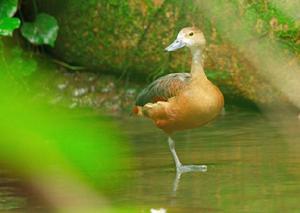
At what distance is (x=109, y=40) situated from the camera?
790 centimetres

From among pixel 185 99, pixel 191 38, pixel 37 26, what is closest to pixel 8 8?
pixel 37 26

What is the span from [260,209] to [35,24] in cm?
492

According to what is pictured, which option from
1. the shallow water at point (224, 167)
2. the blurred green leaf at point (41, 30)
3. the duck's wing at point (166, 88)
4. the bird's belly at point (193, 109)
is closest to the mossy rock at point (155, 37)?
the blurred green leaf at point (41, 30)

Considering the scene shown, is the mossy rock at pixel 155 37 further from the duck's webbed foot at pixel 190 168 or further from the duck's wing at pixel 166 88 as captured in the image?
the duck's webbed foot at pixel 190 168

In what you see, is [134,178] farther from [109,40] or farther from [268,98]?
[109,40]

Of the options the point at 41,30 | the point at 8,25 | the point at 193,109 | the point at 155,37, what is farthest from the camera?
the point at 41,30

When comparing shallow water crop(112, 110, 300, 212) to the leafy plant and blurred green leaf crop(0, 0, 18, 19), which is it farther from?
blurred green leaf crop(0, 0, 18, 19)

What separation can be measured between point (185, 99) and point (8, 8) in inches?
127

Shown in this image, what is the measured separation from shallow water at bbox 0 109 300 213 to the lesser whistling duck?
0.22m

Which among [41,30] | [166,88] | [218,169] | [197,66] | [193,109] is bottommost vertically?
[218,169]

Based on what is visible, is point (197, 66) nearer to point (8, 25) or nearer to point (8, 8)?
point (8, 25)

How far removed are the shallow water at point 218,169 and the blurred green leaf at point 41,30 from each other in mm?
1386

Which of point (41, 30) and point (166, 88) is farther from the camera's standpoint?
point (41, 30)

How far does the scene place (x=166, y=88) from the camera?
16.8ft
